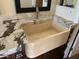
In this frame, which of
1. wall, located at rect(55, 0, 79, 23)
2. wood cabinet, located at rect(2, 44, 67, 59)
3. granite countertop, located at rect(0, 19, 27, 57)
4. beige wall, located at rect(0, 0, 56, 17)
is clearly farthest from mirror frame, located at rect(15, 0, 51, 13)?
wood cabinet, located at rect(2, 44, 67, 59)

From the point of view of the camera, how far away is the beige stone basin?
2.98ft

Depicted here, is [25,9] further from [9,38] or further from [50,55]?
[50,55]

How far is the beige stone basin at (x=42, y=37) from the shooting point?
91cm

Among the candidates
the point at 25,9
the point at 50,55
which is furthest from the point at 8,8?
the point at 50,55

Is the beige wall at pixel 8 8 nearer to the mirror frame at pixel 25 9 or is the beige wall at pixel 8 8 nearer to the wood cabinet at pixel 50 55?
the mirror frame at pixel 25 9

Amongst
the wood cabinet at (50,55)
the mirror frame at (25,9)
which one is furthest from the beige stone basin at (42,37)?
the mirror frame at (25,9)

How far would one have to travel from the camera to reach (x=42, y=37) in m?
1.25

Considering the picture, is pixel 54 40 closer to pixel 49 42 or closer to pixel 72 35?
pixel 49 42

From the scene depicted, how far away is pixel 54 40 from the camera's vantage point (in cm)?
103

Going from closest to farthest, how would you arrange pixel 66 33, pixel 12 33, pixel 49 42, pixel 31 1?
pixel 12 33 → pixel 49 42 → pixel 66 33 → pixel 31 1

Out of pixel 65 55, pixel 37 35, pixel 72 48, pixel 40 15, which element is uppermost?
pixel 40 15

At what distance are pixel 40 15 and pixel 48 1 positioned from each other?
0.25 meters

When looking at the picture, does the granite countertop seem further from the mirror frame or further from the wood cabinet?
the mirror frame

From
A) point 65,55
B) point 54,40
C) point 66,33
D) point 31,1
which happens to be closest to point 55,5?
point 31,1
